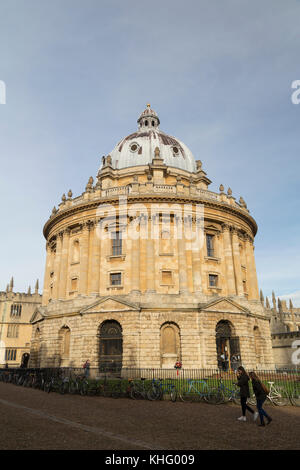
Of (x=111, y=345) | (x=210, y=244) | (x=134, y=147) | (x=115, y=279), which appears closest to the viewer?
(x=111, y=345)

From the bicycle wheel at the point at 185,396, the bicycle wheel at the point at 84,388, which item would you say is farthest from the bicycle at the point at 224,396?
the bicycle wheel at the point at 84,388

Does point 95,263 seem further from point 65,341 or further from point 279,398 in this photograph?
point 279,398

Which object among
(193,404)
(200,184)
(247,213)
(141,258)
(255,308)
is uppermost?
(200,184)

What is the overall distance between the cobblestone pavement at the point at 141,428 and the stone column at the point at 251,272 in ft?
74.2

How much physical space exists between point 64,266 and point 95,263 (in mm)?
4362

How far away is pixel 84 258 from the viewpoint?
110 feet

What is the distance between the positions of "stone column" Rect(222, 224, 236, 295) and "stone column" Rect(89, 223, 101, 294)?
12.9m

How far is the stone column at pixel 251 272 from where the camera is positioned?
37.2 meters

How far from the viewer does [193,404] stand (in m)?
16.1

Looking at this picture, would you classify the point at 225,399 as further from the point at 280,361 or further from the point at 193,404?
the point at 280,361

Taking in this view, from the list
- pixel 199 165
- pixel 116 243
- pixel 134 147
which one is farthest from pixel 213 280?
→ pixel 134 147

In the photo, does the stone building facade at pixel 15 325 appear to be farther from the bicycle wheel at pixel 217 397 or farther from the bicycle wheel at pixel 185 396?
the bicycle wheel at pixel 217 397
